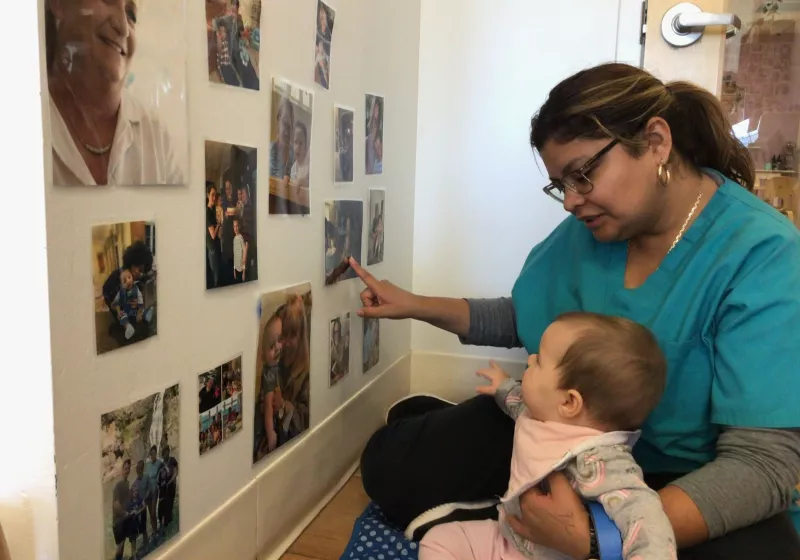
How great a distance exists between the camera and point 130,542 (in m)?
0.80

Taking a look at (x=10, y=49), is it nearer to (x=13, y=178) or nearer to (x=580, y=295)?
(x=13, y=178)

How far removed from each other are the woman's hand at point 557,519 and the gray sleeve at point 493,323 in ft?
1.42

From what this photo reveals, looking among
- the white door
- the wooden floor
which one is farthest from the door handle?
the wooden floor

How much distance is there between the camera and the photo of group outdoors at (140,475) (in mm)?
758

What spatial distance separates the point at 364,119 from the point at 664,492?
93 centimetres

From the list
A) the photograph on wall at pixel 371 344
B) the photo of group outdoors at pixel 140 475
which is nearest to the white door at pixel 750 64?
the photograph on wall at pixel 371 344

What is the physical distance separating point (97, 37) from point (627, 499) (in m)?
0.80

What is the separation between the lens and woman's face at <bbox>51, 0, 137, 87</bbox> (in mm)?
642

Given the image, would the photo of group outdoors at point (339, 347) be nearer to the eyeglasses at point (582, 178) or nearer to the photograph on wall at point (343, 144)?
the photograph on wall at point (343, 144)

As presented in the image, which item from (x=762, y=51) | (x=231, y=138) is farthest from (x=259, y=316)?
(x=762, y=51)

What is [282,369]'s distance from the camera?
1.13m

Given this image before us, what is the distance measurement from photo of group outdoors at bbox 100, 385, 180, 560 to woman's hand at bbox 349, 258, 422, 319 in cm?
50

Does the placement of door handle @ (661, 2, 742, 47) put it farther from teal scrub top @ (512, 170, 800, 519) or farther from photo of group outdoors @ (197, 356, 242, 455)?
photo of group outdoors @ (197, 356, 242, 455)

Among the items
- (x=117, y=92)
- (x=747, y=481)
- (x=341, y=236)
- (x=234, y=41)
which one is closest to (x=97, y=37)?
(x=117, y=92)
